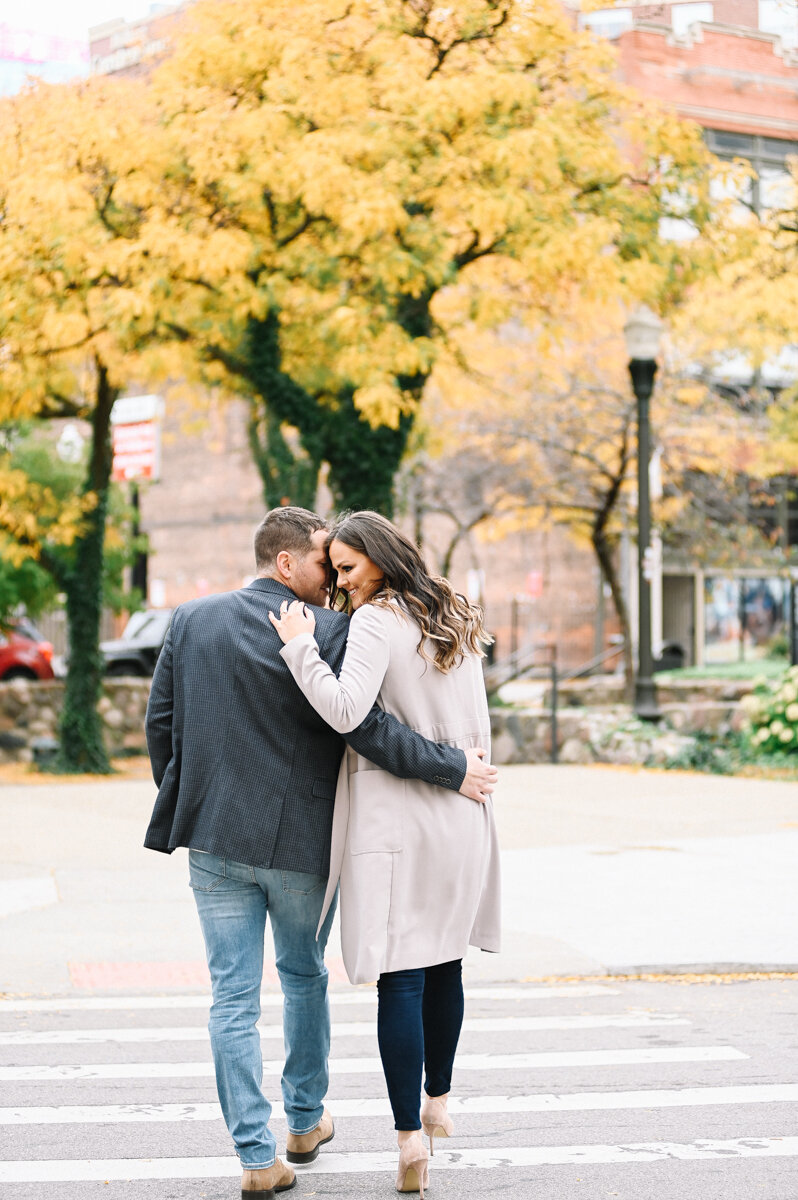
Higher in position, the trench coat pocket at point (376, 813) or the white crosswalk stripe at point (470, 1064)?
the trench coat pocket at point (376, 813)

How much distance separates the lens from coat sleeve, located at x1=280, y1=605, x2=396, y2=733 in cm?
390

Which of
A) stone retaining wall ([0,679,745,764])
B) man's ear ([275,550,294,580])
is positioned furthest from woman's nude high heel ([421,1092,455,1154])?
stone retaining wall ([0,679,745,764])

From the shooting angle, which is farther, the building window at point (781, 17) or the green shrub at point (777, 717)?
the green shrub at point (777, 717)

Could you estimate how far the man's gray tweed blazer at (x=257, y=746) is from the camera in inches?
157

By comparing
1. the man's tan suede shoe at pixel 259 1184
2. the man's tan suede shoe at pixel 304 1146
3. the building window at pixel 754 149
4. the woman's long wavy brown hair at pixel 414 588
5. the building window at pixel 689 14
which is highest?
the building window at pixel 754 149

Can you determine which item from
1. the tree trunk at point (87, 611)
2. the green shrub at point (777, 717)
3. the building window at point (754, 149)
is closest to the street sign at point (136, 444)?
the tree trunk at point (87, 611)

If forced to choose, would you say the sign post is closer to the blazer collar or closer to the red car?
the red car

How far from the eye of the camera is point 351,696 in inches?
154

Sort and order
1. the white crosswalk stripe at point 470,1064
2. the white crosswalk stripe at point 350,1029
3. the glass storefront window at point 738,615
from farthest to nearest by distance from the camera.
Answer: the glass storefront window at point 738,615, the white crosswalk stripe at point 350,1029, the white crosswalk stripe at point 470,1064

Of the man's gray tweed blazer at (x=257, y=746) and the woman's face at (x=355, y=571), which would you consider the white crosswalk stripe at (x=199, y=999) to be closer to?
the man's gray tweed blazer at (x=257, y=746)

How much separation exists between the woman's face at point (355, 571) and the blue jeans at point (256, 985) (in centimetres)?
82

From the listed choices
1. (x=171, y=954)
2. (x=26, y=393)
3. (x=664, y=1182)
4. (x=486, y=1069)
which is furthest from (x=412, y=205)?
(x=664, y=1182)

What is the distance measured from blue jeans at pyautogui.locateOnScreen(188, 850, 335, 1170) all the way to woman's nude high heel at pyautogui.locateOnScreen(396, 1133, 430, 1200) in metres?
0.36

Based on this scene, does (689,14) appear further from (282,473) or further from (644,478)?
(282,473)
